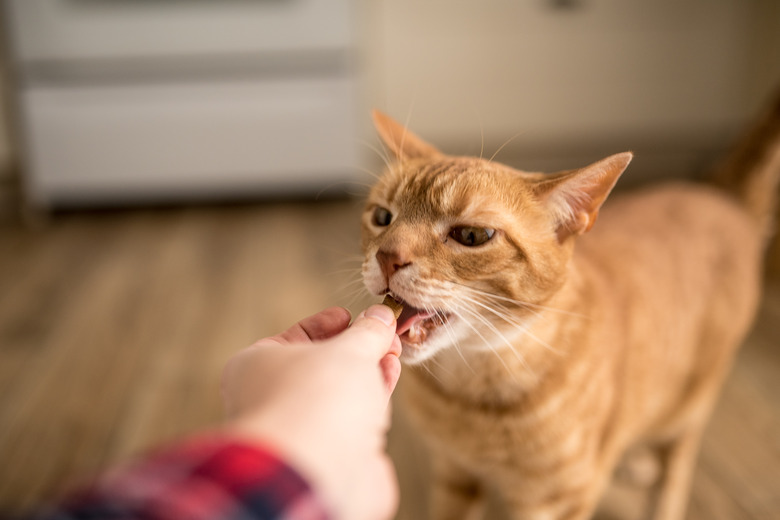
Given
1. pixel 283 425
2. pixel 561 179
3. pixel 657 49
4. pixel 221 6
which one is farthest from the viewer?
pixel 657 49

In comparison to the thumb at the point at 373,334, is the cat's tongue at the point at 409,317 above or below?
below

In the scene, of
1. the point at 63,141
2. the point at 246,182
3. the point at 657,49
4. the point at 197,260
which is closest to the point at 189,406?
the point at 197,260

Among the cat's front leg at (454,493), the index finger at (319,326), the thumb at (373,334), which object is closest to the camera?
the thumb at (373,334)

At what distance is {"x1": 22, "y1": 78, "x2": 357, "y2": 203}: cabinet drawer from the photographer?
8.52ft

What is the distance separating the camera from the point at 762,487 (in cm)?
125

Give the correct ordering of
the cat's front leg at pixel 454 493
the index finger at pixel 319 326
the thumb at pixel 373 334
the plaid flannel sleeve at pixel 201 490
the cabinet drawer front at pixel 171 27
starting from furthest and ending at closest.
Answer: the cabinet drawer front at pixel 171 27 → the cat's front leg at pixel 454 493 → the index finger at pixel 319 326 → the thumb at pixel 373 334 → the plaid flannel sleeve at pixel 201 490

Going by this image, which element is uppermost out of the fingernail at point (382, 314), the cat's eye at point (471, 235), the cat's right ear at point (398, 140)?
the cat's right ear at point (398, 140)

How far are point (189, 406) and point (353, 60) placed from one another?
1.69 meters

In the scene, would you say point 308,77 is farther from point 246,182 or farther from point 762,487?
point 762,487

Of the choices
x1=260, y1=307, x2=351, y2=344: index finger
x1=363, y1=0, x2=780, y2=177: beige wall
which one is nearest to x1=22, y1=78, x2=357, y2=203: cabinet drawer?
x1=363, y1=0, x2=780, y2=177: beige wall

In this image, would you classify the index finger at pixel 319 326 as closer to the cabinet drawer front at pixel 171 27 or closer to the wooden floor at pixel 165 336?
the wooden floor at pixel 165 336

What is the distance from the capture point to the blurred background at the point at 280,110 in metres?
2.34

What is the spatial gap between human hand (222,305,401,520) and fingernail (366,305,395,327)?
40 mm

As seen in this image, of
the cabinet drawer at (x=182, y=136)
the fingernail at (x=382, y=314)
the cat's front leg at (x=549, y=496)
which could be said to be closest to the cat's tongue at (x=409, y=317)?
the fingernail at (x=382, y=314)
